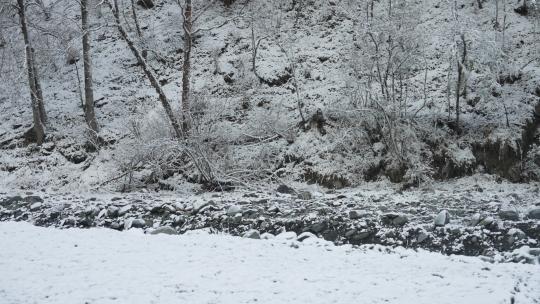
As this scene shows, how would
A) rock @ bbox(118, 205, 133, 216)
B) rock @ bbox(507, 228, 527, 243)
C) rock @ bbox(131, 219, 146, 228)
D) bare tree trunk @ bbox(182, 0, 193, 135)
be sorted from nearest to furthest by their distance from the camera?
rock @ bbox(507, 228, 527, 243), rock @ bbox(131, 219, 146, 228), rock @ bbox(118, 205, 133, 216), bare tree trunk @ bbox(182, 0, 193, 135)

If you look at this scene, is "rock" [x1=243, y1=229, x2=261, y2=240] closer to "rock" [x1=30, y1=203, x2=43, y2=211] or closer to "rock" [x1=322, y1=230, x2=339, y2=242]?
"rock" [x1=322, y1=230, x2=339, y2=242]

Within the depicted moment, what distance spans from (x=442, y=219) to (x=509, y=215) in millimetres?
1173

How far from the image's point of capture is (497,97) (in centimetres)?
1290

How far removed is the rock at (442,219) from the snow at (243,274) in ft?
4.38

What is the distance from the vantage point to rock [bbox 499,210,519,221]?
26.6ft

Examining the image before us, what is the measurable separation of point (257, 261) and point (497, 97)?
9.49 meters

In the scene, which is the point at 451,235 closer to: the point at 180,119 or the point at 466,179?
the point at 466,179

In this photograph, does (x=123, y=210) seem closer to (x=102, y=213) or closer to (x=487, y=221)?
(x=102, y=213)

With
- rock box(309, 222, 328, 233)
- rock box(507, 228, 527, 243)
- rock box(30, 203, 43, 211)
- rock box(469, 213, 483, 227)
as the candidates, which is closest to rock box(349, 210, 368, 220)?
rock box(309, 222, 328, 233)

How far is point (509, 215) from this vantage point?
816 cm

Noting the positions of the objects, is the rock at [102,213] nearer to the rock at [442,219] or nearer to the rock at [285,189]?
the rock at [285,189]

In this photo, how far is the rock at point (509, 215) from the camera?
8.10m

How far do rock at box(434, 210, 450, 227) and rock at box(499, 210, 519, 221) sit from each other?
0.92m

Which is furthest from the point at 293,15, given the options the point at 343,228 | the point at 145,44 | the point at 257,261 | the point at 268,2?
the point at 257,261
